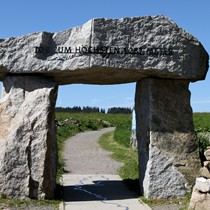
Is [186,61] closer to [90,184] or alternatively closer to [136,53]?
[136,53]

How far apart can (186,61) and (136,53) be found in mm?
1121

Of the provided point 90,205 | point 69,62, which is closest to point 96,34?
point 69,62

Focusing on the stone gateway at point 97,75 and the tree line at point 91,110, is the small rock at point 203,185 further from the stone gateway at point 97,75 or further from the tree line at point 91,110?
the tree line at point 91,110

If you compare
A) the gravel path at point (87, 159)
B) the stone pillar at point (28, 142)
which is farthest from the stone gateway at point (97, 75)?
the gravel path at point (87, 159)

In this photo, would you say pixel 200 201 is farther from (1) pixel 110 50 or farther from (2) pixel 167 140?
(1) pixel 110 50

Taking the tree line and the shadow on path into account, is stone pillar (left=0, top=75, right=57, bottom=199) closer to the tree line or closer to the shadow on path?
the shadow on path

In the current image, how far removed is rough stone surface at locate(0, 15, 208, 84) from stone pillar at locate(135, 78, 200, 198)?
0.47 metres

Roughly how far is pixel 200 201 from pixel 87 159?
432 inches

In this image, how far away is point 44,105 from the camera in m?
9.08

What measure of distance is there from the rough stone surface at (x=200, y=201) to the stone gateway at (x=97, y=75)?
4.47 feet

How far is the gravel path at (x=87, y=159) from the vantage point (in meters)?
15.0

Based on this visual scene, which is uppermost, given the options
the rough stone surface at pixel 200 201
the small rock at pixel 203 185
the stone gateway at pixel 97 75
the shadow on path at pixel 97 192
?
the stone gateway at pixel 97 75

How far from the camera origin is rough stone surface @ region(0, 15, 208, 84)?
895 centimetres

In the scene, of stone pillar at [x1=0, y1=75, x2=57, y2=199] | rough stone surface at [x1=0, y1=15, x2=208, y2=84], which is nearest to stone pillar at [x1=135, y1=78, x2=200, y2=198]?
rough stone surface at [x1=0, y1=15, x2=208, y2=84]
